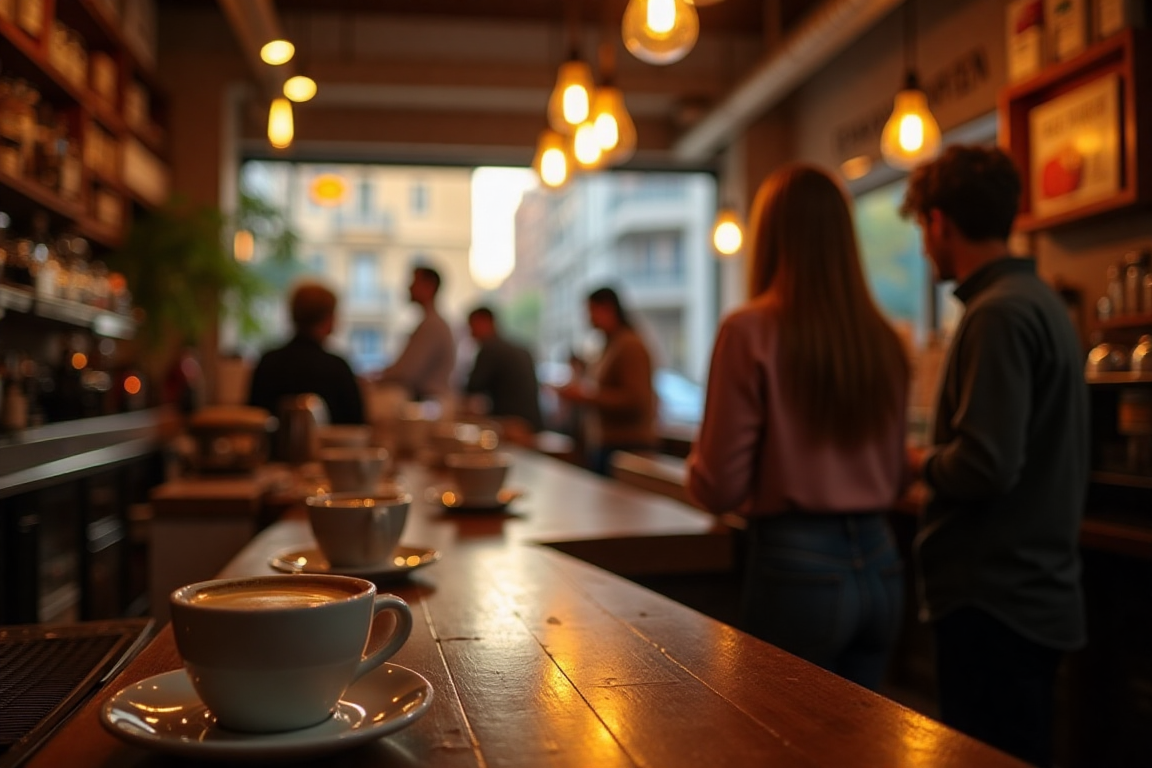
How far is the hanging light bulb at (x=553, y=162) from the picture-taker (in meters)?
4.45

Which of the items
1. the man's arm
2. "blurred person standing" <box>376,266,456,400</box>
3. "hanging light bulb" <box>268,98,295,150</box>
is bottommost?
the man's arm

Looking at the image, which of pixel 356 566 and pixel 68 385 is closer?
pixel 356 566

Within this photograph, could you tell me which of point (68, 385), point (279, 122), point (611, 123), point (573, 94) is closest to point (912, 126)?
point (611, 123)

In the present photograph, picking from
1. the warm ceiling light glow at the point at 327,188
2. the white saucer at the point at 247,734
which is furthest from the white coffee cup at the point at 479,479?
the warm ceiling light glow at the point at 327,188

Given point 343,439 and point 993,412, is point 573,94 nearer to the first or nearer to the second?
point 343,439

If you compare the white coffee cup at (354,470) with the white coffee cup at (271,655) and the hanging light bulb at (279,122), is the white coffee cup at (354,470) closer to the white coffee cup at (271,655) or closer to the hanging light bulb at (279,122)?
the white coffee cup at (271,655)

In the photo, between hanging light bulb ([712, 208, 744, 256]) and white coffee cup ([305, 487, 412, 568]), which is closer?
white coffee cup ([305, 487, 412, 568])

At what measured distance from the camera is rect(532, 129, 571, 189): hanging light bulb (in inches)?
175

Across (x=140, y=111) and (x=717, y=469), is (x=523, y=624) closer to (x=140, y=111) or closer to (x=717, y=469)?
(x=717, y=469)

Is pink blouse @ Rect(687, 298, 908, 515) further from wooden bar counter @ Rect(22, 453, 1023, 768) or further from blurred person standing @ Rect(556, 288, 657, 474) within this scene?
blurred person standing @ Rect(556, 288, 657, 474)

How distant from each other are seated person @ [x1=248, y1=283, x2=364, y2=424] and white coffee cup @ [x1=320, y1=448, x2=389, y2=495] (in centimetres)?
189

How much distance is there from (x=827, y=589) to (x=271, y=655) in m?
1.26

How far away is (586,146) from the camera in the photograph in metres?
3.80

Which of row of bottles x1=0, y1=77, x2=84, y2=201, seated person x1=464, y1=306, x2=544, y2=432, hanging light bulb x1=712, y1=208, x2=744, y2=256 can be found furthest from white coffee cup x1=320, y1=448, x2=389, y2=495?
hanging light bulb x1=712, y1=208, x2=744, y2=256
